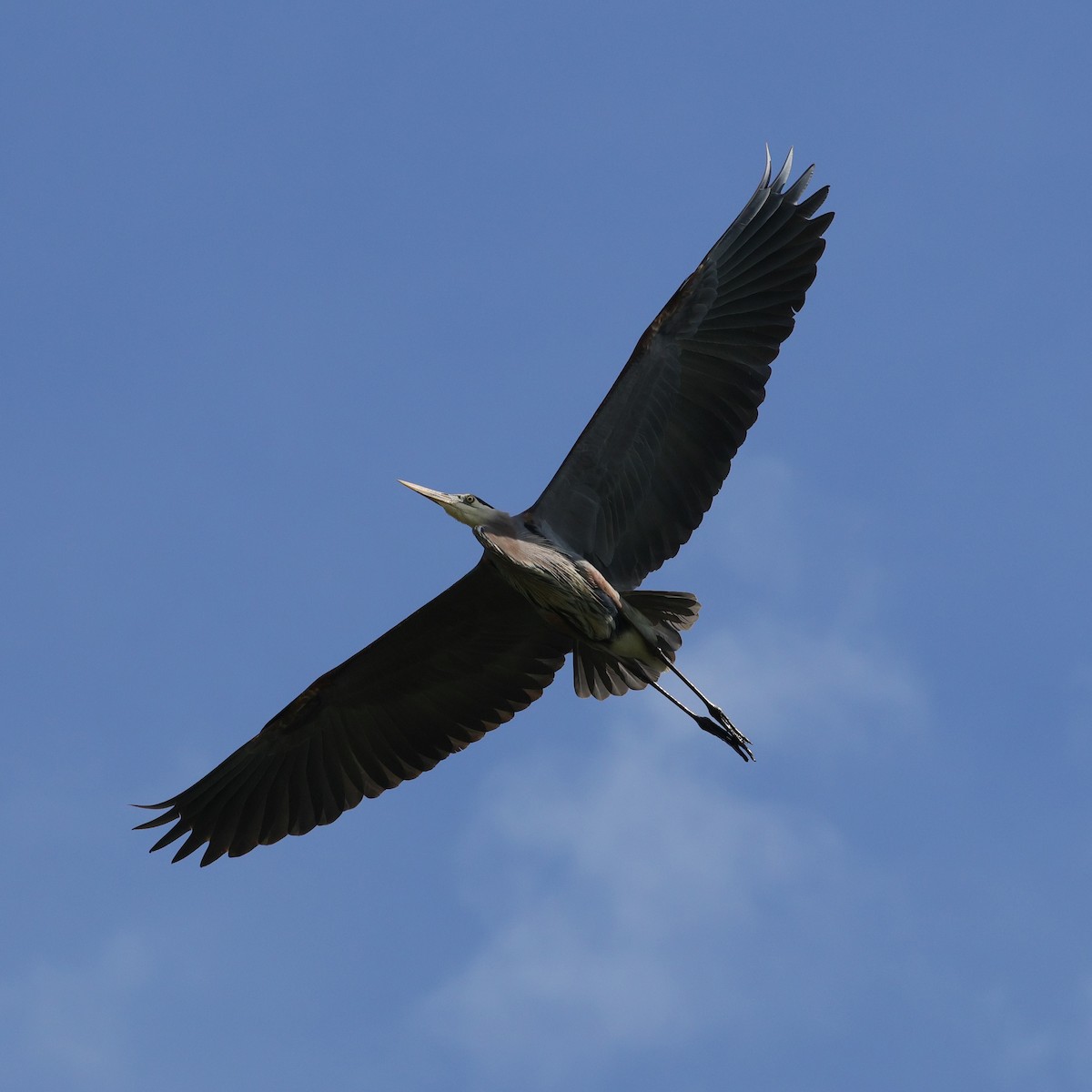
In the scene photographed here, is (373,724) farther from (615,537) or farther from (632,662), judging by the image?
(615,537)

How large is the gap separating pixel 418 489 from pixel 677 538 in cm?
161

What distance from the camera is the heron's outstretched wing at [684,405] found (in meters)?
11.7

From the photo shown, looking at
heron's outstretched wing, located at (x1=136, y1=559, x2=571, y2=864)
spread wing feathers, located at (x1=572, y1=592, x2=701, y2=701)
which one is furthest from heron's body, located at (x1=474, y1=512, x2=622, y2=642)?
heron's outstretched wing, located at (x1=136, y1=559, x2=571, y2=864)

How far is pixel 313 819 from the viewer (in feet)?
42.3

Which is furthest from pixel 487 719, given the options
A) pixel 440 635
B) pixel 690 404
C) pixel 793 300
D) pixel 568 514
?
pixel 793 300

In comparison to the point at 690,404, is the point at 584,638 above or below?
below

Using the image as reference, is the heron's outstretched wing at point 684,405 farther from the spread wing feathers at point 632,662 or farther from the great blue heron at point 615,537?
the spread wing feathers at point 632,662

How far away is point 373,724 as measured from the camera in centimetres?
1293

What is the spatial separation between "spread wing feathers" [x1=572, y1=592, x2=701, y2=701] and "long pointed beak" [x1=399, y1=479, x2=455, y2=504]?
48.4 inches

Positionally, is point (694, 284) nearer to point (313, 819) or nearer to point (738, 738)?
point (738, 738)

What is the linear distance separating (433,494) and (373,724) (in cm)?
183

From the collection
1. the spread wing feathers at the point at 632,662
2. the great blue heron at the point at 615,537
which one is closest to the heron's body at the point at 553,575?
the great blue heron at the point at 615,537

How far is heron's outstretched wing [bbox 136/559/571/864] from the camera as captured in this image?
1262cm

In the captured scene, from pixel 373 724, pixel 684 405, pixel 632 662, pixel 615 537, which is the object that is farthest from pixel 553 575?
pixel 373 724
